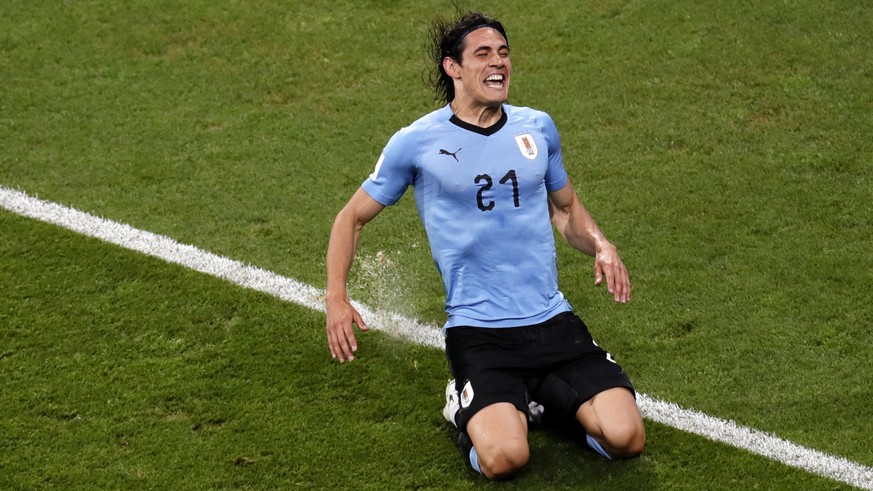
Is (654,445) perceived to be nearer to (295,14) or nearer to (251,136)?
(251,136)

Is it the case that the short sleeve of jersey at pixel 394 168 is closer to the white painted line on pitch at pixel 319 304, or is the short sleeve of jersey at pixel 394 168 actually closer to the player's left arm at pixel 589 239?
the player's left arm at pixel 589 239

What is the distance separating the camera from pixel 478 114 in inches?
246

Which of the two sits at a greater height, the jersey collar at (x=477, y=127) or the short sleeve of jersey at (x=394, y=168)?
the jersey collar at (x=477, y=127)

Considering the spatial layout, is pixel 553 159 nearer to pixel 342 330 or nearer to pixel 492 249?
pixel 492 249

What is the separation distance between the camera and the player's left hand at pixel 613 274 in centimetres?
594

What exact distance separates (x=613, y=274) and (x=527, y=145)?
743 mm

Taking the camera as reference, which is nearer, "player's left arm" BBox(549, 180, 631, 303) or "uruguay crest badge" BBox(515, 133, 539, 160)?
"player's left arm" BBox(549, 180, 631, 303)

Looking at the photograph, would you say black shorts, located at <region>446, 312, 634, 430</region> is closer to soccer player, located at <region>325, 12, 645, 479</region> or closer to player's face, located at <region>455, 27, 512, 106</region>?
soccer player, located at <region>325, 12, 645, 479</region>

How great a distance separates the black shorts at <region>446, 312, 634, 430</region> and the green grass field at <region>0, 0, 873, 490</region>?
29 cm

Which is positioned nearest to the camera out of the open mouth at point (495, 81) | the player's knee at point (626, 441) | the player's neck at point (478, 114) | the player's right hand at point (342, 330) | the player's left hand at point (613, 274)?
the player's right hand at point (342, 330)

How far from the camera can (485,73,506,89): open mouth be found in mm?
6125

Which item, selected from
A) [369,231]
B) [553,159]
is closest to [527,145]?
[553,159]

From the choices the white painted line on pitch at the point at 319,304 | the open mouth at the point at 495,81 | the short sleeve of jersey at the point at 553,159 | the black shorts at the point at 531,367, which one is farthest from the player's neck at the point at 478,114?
the white painted line on pitch at the point at 319,304

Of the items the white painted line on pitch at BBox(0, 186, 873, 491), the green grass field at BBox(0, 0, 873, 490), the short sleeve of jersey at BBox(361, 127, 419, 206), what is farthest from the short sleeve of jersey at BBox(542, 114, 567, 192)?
the white painted line on pitch at BBox(0, 186, 873, 491)
